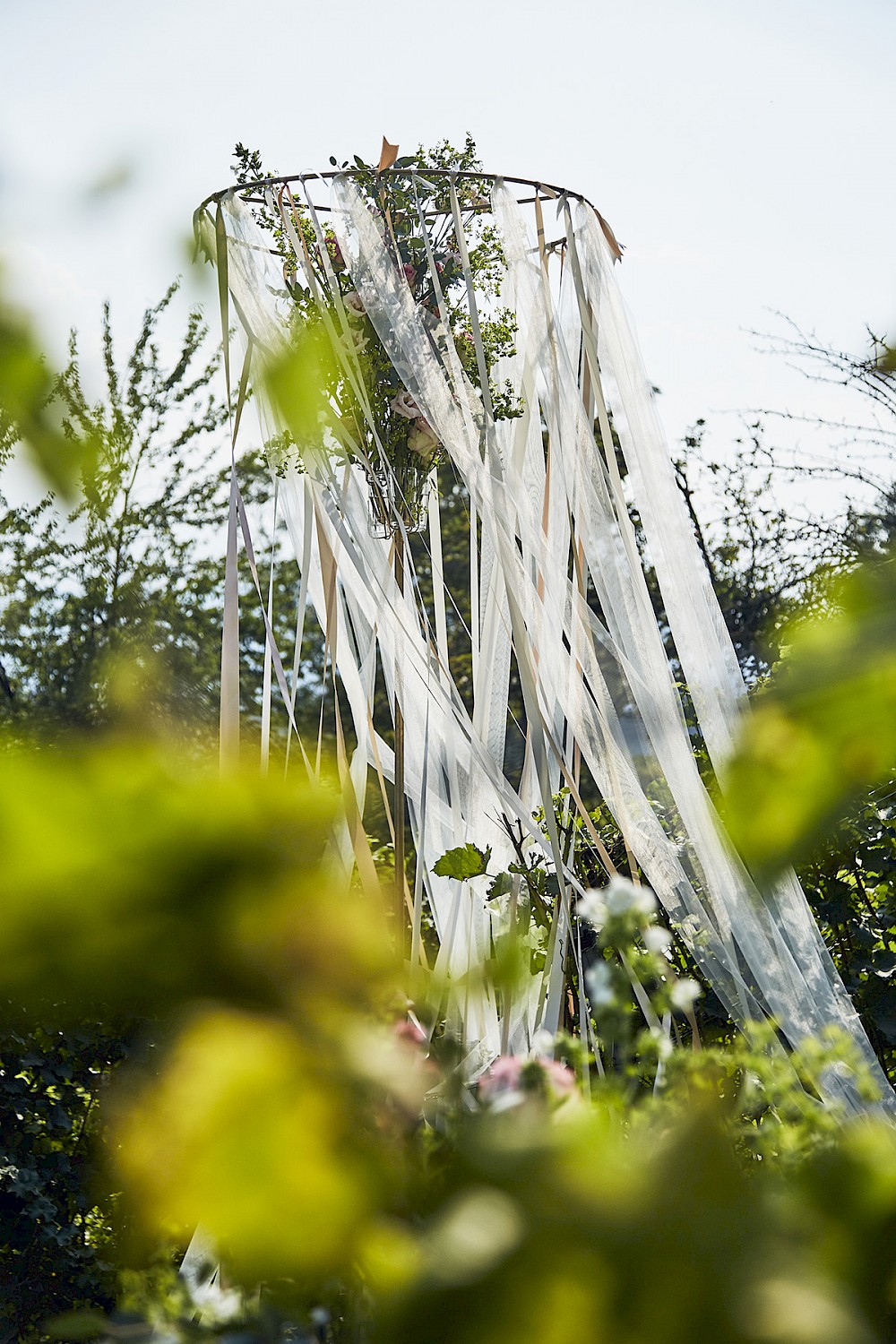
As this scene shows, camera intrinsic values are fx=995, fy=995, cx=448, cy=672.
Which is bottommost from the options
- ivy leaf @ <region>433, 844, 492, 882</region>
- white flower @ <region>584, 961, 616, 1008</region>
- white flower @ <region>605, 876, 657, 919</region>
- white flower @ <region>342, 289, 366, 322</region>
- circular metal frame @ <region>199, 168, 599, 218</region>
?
white flower @ <region>584, 961, 616, 1008</region>

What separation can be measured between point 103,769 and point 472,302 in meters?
1.96

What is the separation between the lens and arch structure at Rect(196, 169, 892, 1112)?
1.70 metres

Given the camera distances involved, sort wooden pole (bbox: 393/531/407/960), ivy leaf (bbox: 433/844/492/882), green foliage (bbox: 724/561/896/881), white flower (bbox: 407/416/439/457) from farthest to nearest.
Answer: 1. white flower (bbox: 407/416/439/457)
2. ivy leaf (bbox: 433/844/492/882)
3. wooden pole (bbox: 393/531/407/960)
4. green foliage (bbox: 724/561/896/881)

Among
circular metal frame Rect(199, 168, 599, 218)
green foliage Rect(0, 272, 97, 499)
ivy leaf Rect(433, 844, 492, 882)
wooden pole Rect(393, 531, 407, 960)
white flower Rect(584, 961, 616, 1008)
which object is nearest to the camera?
green foliage Rect(0, 272, 97, 499)

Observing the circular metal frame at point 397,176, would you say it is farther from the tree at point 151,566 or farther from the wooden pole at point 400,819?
the tree at point 151,566

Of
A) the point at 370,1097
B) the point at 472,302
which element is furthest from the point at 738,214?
the point at 370,1097

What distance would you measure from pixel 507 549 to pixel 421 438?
51 cm

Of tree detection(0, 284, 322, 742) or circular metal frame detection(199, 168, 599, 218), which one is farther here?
tree detection(0, 284, 322, 742)

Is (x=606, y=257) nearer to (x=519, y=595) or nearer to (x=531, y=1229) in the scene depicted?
(x=519, y=595)

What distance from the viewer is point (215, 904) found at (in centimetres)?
19

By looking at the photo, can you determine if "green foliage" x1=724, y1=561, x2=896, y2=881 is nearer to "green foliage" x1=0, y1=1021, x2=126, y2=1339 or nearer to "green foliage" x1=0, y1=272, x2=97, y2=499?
"green foliage" x1=0, y1=272, x2=97, y2=499

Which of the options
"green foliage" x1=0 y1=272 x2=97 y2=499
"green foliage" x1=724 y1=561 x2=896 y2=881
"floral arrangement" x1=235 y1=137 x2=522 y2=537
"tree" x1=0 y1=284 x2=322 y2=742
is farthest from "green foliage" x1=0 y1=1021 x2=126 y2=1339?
"tree" x1=0 y1=284 x2=322 y2=742

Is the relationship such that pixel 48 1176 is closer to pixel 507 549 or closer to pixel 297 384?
pixel 507 549

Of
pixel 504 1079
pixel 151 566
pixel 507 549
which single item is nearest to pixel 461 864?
pixel 507 549
